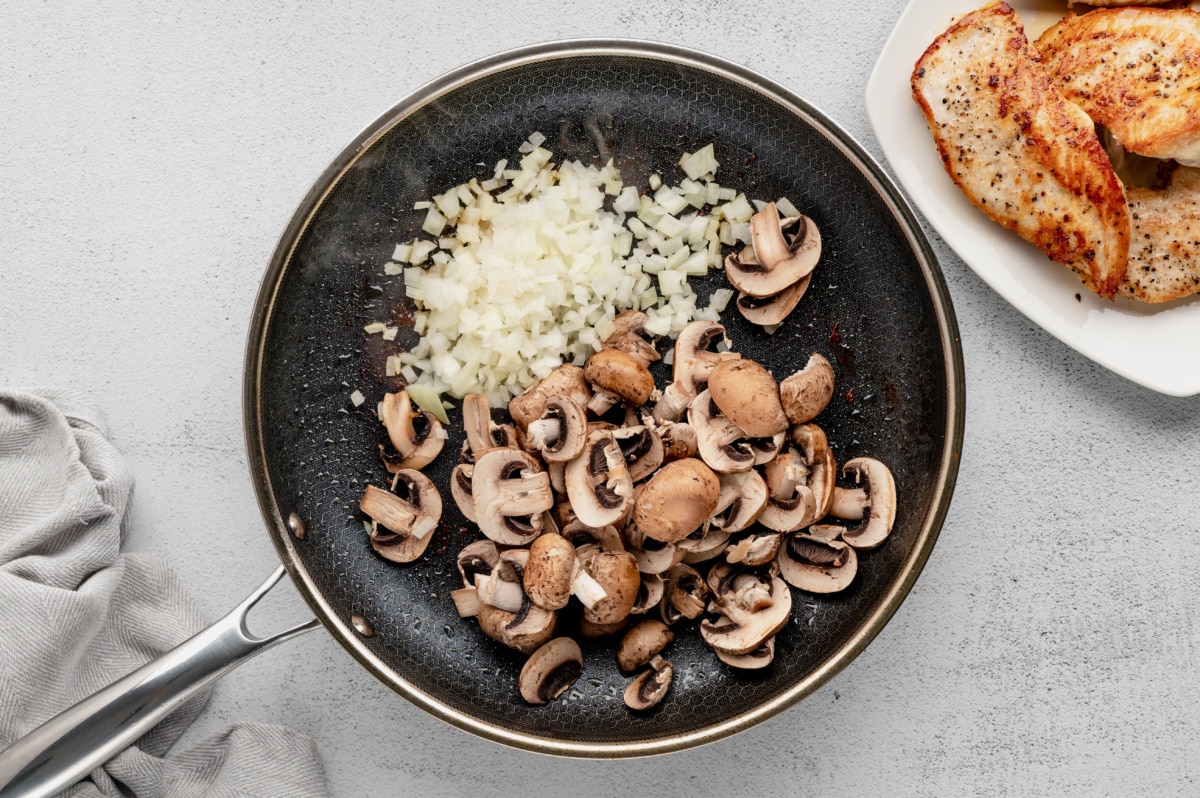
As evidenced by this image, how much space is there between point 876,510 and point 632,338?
0.82 m

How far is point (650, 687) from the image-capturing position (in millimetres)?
2199

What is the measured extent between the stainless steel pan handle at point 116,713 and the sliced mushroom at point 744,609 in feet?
3.81

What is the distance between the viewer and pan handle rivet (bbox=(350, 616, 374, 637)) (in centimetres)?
224

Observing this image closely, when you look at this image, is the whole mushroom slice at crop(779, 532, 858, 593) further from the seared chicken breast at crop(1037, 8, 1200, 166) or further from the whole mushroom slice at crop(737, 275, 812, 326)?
the seared chicken breast at crop(1037, 8, 1200, 166)

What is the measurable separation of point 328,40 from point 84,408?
1327 millimetres

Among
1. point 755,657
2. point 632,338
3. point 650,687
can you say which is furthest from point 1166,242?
point 650,687

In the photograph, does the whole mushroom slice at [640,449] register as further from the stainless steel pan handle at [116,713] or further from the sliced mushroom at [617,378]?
the stainless steel pan handle at [116,713]

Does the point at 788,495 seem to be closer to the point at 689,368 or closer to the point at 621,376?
the point at 689,368

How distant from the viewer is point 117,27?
2383mm

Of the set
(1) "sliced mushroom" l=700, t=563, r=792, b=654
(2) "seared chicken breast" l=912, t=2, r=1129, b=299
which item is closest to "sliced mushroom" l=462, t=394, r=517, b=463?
(1) "sliced mushroom" l=700, t=563, r=792, b=654

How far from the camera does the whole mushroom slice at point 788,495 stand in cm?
210

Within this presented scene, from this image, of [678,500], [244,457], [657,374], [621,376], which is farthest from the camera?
[244,457]

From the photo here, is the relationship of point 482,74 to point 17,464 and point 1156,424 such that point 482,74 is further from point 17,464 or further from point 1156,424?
point 1156,424

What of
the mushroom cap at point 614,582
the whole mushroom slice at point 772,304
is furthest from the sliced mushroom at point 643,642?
the whole mushroom slice at point 772,304
